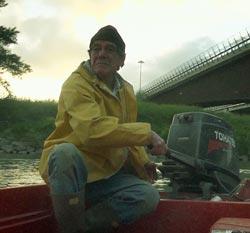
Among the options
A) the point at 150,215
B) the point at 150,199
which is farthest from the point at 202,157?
the point at 150,199

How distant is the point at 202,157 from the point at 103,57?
1.65m

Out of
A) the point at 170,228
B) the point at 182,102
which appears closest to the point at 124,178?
the point at 170,228

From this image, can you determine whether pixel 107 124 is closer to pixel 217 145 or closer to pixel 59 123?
pixel 59 123

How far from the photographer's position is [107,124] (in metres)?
2.85

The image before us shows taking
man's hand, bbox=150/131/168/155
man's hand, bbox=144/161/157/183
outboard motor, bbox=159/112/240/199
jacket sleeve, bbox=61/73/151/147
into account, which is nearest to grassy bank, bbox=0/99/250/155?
outboard motor, bbox=159/112/240/199

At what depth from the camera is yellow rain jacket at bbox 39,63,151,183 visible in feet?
9.37

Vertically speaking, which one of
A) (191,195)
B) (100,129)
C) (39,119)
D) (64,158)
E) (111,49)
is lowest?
(191,195)

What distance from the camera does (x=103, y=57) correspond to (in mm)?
3236

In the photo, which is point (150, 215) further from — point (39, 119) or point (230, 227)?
point (39, 119)

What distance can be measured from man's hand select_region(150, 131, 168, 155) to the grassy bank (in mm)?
31577

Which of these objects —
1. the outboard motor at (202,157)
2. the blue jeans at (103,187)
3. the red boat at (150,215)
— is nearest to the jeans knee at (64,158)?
the blue jeans at (103,187)

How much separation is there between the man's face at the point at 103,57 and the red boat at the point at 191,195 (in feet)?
2.09

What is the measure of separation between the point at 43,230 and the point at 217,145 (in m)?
1.82

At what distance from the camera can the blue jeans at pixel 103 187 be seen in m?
2.85
